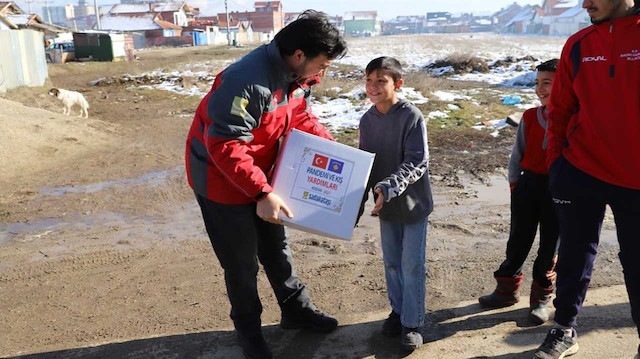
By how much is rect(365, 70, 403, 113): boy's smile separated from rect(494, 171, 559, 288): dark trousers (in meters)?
1.05

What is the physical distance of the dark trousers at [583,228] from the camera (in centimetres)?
250

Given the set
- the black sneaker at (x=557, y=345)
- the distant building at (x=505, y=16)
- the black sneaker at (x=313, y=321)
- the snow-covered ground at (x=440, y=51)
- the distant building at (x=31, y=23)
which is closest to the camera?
the black sneaker at (x=557, y=345)

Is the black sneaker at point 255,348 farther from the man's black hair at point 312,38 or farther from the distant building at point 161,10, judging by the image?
the distant building at point 161,10

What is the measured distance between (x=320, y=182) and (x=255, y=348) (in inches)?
40.9

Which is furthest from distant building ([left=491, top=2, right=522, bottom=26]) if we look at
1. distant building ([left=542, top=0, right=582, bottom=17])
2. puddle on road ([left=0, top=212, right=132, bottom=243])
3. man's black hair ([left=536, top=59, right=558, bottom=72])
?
man's black hair ([left=536, top=59, right=558, bottom=72])

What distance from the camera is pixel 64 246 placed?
482cm

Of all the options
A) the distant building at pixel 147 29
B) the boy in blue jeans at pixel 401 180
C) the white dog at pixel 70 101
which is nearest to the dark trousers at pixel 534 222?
the boy in blue jeans at pixel 401 180

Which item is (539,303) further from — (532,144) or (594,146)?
(594,146)

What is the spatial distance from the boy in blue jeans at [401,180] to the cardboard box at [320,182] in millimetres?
150

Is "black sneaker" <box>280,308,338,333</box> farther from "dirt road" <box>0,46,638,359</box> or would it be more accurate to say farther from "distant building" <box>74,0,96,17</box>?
"distant building" <box>74,0,96,17</box>

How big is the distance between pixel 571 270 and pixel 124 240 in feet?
12.8

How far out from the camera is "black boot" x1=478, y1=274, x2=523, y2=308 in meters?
3.53

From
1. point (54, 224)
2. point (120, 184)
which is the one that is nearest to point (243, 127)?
point (54, 224)

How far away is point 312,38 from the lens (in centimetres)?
251
